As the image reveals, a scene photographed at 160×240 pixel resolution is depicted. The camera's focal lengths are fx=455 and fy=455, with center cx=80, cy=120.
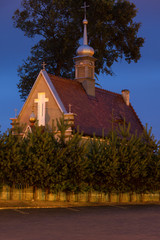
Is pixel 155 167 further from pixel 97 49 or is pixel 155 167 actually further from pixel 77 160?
pixel 97 49

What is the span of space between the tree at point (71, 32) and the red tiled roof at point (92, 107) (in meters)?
6.61

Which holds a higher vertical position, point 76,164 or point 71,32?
point 71,32

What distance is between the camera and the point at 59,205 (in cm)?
2612

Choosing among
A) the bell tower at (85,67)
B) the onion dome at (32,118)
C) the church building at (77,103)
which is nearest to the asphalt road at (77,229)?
the church building at (77,103)

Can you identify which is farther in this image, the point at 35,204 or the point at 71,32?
the point at 71,32

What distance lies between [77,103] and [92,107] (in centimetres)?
231

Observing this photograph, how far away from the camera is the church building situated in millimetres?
37281

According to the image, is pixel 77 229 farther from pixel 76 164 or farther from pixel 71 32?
pixel 71 32

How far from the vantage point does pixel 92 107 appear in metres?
41.4

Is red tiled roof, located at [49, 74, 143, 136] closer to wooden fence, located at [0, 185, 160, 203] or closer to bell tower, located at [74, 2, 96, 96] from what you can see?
bell tower, located at [74, 2, 96, 96]

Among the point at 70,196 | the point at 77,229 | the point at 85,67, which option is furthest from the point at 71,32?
the point at 77,229

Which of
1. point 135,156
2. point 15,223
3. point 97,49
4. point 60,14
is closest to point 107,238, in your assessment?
point 15,223

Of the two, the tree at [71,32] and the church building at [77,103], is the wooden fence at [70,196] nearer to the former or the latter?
the church building at [77,103]

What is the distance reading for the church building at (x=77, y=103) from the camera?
3728cm
